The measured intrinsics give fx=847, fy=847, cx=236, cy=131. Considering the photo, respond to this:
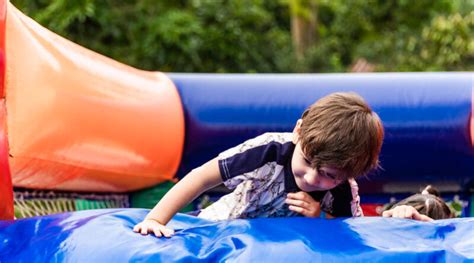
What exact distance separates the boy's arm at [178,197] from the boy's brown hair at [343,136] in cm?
22

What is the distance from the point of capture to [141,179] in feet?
8.95

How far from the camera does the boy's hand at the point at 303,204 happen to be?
1865mm

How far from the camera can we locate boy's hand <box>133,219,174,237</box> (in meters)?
1.73

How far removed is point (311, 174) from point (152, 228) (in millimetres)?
345

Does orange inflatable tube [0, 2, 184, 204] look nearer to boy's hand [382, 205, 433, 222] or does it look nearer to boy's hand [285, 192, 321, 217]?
boy's hand [285, 192, 321, 217]

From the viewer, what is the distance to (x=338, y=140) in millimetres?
1658

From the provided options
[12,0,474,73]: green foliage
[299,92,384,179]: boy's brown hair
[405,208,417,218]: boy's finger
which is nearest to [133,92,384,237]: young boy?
[299,92,384,179]: boy's brown hair

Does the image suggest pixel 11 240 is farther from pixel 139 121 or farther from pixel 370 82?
pixel 370 82

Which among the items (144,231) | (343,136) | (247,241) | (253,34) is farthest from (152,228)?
(253,34)

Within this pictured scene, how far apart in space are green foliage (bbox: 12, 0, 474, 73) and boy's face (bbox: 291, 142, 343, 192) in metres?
3.18

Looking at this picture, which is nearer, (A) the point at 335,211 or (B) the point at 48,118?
(A) the point at 335,211

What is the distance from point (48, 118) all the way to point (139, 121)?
338 mm

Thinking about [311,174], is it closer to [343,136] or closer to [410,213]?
[343,136]

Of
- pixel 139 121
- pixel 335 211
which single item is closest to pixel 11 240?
pixel 335 211
